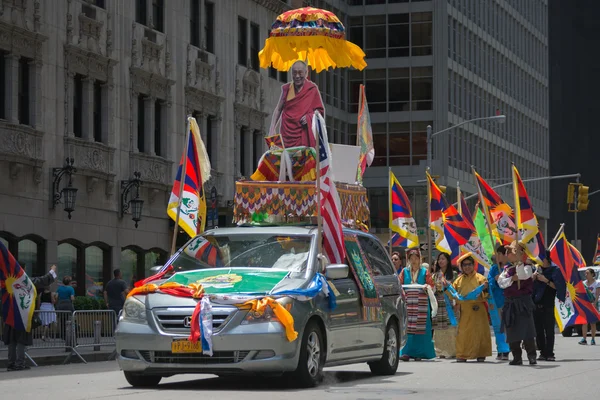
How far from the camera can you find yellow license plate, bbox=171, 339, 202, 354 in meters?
14.4

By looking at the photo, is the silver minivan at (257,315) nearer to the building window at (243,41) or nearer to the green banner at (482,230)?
the green banner at (482,230)

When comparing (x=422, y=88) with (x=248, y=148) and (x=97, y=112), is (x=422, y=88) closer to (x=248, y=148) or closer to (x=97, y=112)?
(x=248, y=148)

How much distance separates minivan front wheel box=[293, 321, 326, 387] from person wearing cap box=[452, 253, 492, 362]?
7.23 m

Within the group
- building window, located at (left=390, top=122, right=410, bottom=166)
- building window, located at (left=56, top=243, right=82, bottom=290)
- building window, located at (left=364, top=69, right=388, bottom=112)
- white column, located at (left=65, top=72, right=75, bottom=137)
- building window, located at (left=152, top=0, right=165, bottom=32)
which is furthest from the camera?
building window, located at (left=364, top=69, right=388, bottom=112)

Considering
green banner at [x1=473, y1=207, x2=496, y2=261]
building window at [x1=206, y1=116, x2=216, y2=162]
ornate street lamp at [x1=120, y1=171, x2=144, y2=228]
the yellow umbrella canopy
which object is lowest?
green banner at [x1=473, y1=207, x2=496, y2=261]

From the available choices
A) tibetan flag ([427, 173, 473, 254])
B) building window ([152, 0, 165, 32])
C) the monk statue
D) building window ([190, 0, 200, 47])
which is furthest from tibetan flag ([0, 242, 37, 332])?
building window ([190, 0, 200, 47])

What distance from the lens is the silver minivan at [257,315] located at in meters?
14.5

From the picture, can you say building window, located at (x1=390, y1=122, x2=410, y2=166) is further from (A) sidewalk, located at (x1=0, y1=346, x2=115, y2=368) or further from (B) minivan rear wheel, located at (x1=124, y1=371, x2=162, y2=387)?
(B) minivan rear wheel, located at (x1=124, y1=371, x2=162, y2=387)

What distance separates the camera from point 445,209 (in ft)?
120

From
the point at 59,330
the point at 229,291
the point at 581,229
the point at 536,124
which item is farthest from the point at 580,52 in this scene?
the point at 229,291

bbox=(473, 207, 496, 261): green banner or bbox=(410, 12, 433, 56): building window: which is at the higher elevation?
bbox=(410, 12, 433, 56): building window

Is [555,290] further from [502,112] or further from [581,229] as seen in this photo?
[581,229]

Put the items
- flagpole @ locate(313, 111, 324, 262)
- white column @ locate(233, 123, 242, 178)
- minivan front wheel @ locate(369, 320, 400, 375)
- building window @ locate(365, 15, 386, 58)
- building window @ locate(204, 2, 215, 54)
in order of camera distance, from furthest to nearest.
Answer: building window @ locate(365, 15, 386, 58)
white column @ locate(233, 123, 242, 178)
building window @ locate(204, 2, 215, 54)
minivan front wheel @ locate(369, 320, 400, 375)
flagpole @ locate(313, 111, 324, 262)

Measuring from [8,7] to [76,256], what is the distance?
7.65 metres
